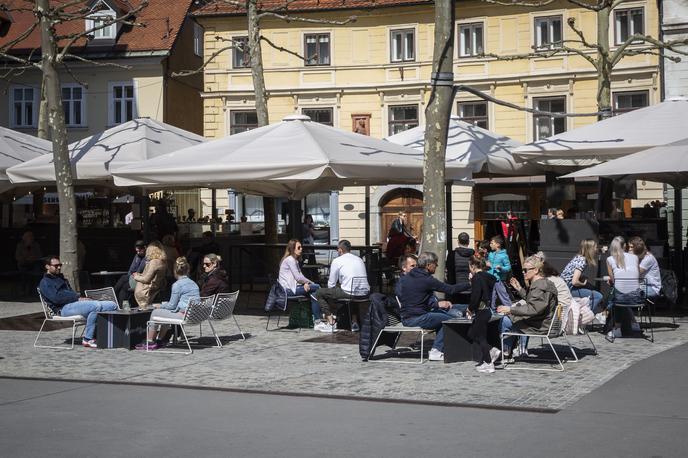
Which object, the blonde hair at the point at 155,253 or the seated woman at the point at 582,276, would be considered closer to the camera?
the blonde hair at the point at 155,253

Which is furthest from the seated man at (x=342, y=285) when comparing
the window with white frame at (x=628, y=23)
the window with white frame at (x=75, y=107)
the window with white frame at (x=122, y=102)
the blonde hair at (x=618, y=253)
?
the window with white frame at (x=75, y=107)

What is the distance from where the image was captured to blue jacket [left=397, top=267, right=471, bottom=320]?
41.7 ft

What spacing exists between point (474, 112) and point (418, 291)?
28.2 metres

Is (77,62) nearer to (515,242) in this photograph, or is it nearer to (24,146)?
(24,146)

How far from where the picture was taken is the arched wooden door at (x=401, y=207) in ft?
136

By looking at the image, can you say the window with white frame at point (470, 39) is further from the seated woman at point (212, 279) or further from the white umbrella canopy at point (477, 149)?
the seated woman at point (212, 279)

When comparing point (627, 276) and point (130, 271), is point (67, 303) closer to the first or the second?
point (130, 271)

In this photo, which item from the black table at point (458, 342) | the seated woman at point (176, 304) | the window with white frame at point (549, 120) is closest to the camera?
the black table at point (458, 342)

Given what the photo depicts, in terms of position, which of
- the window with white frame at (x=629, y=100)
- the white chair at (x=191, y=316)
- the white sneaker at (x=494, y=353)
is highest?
the window with white frame at (x=629, y=100)

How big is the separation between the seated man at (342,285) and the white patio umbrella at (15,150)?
7400 mm

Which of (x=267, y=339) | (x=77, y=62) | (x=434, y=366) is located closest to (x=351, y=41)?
(x=77, y=62)

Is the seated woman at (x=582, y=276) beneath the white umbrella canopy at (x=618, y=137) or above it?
beneath

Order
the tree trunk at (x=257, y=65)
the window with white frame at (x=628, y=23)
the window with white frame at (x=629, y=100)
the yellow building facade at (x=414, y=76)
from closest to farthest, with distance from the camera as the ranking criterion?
the tree trunk at (x=257, y=65), the window with white frame at (x=629, y=100), the window with white frame at (x=628, y=23), the yellow building facade at (x=414, y=76)

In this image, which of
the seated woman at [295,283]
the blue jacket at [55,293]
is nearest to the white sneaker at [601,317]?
the seated woman at [295,283]
